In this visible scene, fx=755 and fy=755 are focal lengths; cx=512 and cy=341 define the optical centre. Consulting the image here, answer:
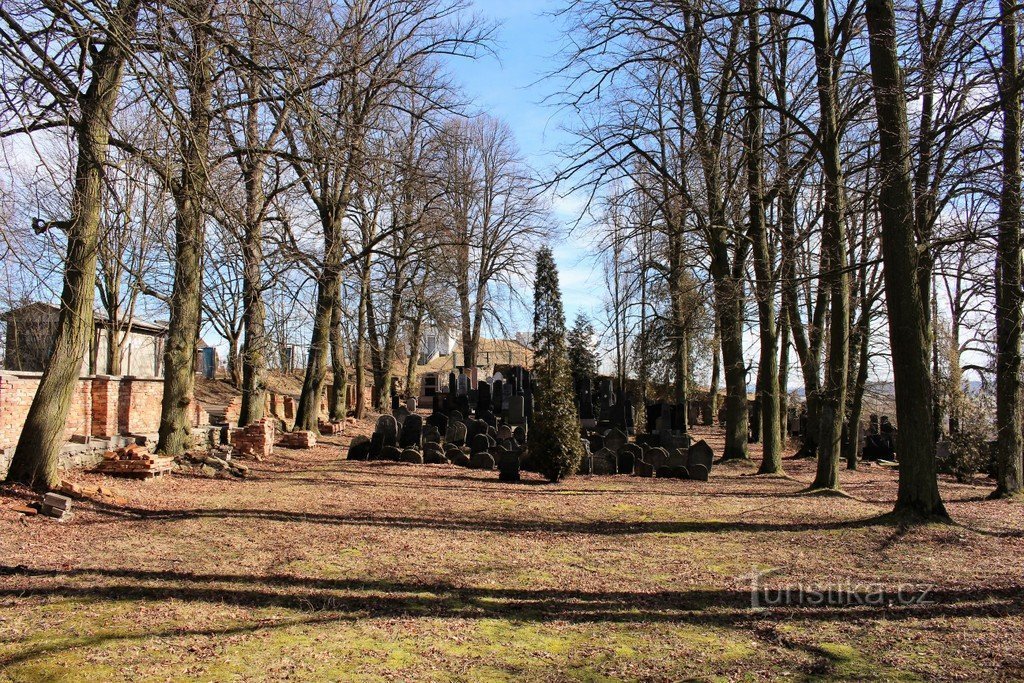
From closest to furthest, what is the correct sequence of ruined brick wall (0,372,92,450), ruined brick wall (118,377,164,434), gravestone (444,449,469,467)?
ruined brick wall (0,372,92,450) → ruined brick wall (118,377,164,434) → gravestone (444,449,469,467)

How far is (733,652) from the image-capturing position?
471 cm

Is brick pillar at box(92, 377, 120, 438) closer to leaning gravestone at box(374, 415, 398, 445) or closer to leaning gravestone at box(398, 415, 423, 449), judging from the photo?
leaning gravestone at box(374, 415, 398, 445)

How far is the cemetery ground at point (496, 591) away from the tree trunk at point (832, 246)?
1.69 m

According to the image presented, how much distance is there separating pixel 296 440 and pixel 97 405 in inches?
224

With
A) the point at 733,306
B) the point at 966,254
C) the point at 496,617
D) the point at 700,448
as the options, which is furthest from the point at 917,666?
the point at 733,306

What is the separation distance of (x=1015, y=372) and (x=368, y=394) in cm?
2877

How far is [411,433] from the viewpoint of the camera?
658 inches

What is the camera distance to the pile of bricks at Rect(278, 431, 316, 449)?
17.7 meters

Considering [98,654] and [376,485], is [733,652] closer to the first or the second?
[98,654]

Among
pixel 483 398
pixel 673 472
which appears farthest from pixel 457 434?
pixel 483 398

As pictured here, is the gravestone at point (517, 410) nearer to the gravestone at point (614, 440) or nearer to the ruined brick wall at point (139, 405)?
the gravestone at point (614, 440)

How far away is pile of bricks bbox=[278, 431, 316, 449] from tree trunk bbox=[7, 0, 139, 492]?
28.4 ft

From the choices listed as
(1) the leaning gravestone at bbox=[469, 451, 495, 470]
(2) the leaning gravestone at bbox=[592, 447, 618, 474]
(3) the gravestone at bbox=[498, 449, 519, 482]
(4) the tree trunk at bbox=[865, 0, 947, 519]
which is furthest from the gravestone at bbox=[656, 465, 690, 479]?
(4) the tree trunk at bbox=[865, 0, 947, 519]

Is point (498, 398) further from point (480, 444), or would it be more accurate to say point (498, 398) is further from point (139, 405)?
point (139, 405)
